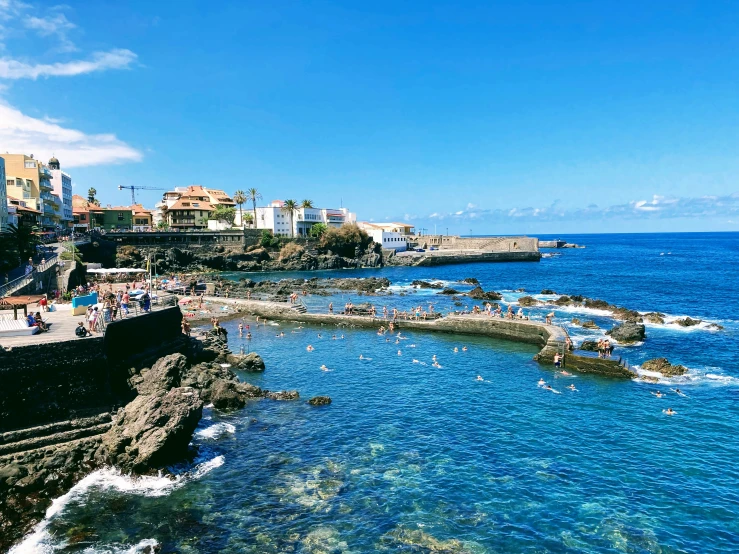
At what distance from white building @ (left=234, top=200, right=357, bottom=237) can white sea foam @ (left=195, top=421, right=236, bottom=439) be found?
105 m

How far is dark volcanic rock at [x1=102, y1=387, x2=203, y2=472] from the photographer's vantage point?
19.9 m

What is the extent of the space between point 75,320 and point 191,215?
10585 cm

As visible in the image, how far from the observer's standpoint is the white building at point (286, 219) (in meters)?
129

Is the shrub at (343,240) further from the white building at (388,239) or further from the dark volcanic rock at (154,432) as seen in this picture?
the dark volcanic rock at (154,432)

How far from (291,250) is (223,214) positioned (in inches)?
999

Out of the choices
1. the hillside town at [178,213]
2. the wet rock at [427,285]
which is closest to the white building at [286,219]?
the hillside town at [178,213]

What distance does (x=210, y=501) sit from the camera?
18266 mm

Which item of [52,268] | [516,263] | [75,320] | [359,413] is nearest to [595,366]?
[359,413]

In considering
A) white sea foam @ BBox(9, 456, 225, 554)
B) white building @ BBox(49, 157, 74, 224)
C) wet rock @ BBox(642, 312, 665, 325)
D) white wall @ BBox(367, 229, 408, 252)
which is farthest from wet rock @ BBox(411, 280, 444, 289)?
white building @ BBox(49, 157, 74, 224)

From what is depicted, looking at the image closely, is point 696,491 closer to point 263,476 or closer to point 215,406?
point 263,476

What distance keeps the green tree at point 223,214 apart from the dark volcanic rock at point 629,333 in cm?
10759

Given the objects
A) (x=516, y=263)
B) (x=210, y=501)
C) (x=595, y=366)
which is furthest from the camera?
A: (x=516, y=263)

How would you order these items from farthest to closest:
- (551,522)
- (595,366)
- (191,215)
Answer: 1. (191,215)
2. (595,366)
3. (551,522)

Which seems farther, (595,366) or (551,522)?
(595,366)
